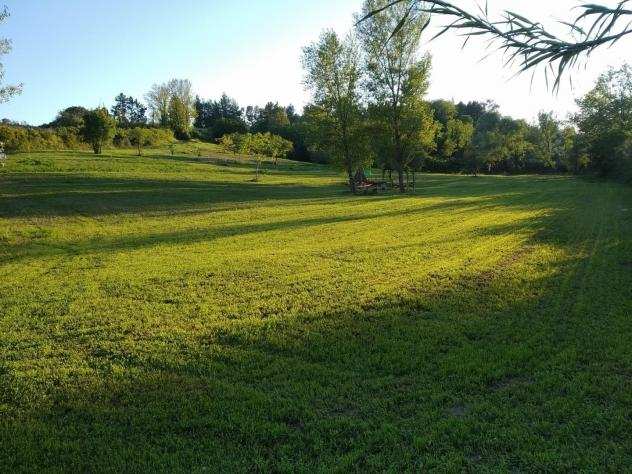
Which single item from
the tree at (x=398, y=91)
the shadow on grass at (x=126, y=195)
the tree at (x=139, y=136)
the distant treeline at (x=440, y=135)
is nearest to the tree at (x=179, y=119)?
the distant treeline at (x=440, y=135)

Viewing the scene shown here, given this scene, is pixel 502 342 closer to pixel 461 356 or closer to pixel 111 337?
pixel 461 356

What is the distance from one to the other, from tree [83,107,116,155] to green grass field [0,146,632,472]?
39.8m

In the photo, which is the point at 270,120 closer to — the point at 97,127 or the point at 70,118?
the point at 70,118

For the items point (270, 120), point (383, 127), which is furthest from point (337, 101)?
point (270, 120)

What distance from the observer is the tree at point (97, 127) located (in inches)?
1975

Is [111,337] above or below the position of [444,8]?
below

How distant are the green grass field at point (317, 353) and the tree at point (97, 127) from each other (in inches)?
1569

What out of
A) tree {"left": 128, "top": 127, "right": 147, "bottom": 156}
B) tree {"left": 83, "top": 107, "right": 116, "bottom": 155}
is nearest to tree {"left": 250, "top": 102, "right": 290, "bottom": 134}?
tree {"left": 128, "top": 127, "right": 147, "bottom": 156}

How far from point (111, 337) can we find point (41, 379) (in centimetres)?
137

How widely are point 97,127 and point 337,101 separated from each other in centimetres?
3074

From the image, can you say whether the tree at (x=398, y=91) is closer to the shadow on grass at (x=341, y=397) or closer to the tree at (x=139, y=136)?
the shadow on grass at (x=341, y=397)

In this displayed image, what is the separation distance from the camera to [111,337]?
689 centimetres

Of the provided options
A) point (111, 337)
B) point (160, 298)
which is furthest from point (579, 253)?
point (111, 337)

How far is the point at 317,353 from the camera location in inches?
243
